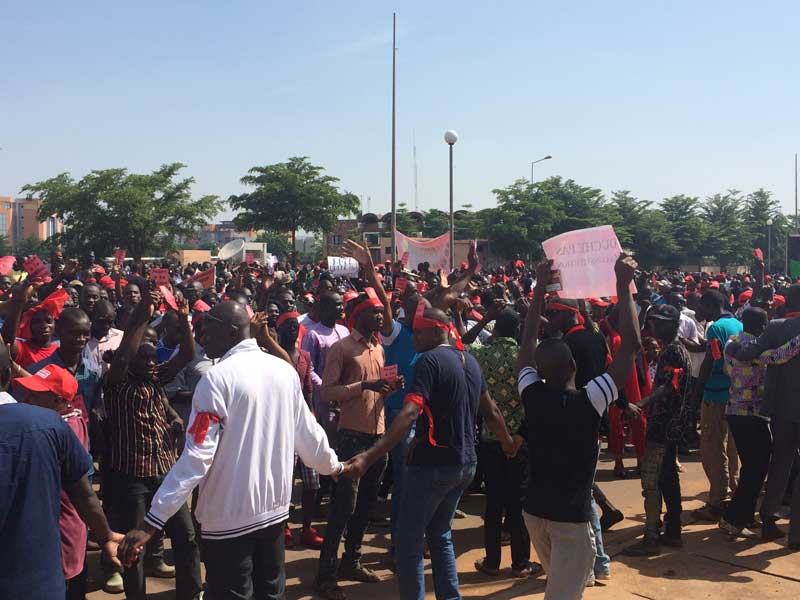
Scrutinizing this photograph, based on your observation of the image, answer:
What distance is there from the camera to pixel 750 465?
6164 millimetres

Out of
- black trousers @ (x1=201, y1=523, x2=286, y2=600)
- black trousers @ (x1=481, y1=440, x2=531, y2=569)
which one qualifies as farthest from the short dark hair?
black trousers @ (x1=201, y1=523, x2=286, y2=600)

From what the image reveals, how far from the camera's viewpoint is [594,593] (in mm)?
5219

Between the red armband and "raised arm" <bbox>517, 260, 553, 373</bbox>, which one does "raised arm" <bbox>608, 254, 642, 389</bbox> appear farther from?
the red armband

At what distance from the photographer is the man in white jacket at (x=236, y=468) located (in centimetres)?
341

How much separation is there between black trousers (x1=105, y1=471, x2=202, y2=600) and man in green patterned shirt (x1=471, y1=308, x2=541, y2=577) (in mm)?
2082

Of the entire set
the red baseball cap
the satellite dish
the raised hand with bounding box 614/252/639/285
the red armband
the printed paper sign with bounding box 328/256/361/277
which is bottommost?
the red armband

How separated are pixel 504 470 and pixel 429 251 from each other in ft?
40.0

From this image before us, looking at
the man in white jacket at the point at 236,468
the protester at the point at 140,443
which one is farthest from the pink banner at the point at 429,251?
the man in white jacket at the point at 236,468

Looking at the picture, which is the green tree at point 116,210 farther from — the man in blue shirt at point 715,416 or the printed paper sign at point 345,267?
the man in blue shirt at point 715,416

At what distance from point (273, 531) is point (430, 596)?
1988mm

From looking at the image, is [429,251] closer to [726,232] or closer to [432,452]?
[432,452]

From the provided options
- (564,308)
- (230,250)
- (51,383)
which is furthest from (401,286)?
(230,250)

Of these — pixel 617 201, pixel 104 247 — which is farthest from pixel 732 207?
pixel 104 247

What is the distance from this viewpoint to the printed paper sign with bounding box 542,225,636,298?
203 inches
